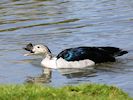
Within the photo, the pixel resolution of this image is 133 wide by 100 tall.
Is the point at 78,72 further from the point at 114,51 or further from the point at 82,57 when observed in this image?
the point at 114,51

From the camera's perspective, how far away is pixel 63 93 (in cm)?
988

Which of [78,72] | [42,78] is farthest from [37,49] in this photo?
[42,78]

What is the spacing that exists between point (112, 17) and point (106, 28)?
2.37 m

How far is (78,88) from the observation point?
10.7 m

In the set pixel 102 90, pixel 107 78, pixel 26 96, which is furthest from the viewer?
pixel 107 78

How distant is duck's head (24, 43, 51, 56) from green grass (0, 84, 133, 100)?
693 centimetres

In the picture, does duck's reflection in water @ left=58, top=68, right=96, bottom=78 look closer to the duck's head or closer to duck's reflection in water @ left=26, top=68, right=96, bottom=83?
duck's reflection in water @ left=26, top=68, right=96, bottom=83

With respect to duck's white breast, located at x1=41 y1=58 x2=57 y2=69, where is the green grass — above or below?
above

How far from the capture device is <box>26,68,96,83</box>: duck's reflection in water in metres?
15.1

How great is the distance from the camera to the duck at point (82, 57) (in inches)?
660

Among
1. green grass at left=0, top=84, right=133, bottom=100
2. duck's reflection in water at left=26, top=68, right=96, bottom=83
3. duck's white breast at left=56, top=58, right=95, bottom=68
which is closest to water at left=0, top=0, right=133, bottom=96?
duck's reflection in water at left=26, top=68, right=96, bottom=83

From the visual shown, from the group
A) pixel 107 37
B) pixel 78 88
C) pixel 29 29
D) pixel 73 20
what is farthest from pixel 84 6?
pixel 78 88

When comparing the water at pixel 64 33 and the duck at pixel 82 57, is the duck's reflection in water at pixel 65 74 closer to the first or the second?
the water at pixel 64 33

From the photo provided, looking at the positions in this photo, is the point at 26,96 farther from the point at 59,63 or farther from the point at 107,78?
the point at 59,63
